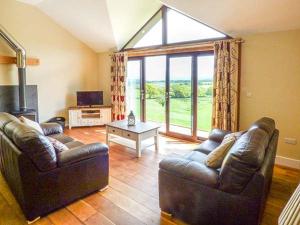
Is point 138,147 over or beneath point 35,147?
beneath

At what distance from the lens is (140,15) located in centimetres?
512

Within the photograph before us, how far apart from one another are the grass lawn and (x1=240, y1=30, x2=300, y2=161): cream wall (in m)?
0.92

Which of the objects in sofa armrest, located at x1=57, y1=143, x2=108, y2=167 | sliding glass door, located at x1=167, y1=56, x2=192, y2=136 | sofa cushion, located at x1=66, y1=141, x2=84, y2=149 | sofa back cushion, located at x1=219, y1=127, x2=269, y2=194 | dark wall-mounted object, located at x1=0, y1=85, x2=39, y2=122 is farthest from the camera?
dark wall-mounted object, located at x1=0, y1=85, x2=39, y2=122

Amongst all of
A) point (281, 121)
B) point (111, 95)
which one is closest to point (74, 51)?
point (111, 95)

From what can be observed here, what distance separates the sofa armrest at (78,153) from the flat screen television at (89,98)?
12.8ft

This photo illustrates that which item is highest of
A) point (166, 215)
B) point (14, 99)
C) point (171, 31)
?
point (171, 31)

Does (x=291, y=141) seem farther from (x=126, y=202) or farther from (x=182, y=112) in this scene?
(x=126, y=202)

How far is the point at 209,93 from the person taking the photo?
15.4ft

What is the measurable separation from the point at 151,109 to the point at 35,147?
4039mm

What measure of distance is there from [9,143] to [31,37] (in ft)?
13.7

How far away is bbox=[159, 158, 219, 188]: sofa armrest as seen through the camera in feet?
6.39

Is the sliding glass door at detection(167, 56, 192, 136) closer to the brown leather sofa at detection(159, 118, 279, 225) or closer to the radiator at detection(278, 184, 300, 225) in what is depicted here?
the brown leather sofa at detection(159, 118, 279, 225)

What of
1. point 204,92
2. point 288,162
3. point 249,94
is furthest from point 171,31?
point 288,162

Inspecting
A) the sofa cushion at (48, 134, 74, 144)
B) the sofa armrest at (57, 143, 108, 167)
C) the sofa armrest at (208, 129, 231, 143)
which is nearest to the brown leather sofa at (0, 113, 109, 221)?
the sofa armrest at (57, 143, 108, 167)
